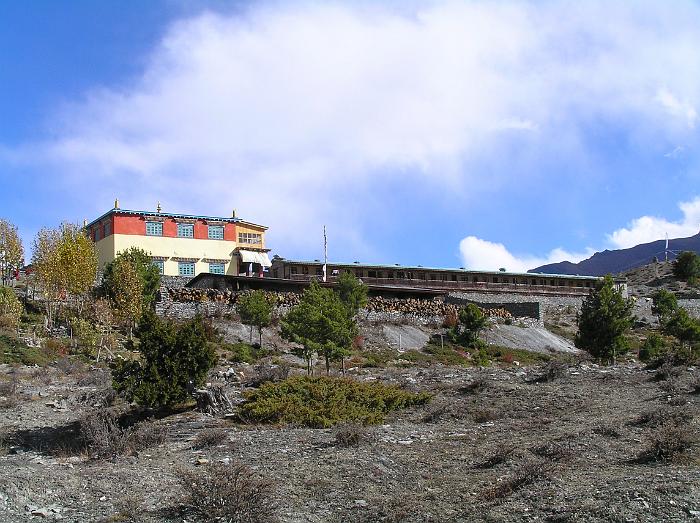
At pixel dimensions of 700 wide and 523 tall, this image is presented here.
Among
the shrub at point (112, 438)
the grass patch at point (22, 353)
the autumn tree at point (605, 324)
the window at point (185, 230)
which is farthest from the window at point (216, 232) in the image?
the shrub at point (112, 438)

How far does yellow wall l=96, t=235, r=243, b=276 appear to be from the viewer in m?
65.3

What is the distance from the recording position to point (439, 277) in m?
85.1

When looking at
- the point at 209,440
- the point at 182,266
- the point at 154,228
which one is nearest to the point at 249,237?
the point at 182,266

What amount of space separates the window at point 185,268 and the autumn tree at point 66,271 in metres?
18.1

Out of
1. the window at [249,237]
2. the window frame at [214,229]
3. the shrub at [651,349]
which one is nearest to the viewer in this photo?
the shrub at [651,349]

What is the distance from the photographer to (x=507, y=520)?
901cm

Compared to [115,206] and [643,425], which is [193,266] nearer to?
[115,206]

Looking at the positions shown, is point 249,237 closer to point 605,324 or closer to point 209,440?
point 605,324

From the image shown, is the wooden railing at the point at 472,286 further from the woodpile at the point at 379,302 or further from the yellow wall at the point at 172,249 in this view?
the yellow wall at the point at 172,249

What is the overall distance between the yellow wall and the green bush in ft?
155

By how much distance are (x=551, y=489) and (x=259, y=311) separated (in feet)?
130

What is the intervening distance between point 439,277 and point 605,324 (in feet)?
153

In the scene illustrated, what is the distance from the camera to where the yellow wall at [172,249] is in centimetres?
6531

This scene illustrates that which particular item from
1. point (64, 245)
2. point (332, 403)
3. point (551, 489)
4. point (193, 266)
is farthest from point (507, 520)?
point (193, 266)
